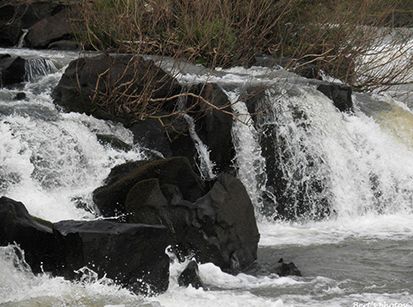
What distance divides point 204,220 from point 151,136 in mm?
2758

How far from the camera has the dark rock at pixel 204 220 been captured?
8.75 m

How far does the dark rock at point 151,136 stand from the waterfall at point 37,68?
2.47 meters

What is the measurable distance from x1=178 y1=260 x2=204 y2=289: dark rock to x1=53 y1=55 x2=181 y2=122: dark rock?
13.2 ft

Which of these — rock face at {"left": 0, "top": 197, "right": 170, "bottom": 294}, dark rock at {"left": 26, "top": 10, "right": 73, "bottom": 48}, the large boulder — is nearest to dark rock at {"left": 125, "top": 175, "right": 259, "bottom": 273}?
rock face at {"left": 0, "top": 197, "right": 170, "bottom": 294}

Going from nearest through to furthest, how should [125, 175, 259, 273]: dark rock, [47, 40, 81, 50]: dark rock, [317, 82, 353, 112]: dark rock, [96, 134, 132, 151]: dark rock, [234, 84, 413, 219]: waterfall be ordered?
1. [125, 175, 259, 273]: dark rock
2. [96, 134, 132, 151]: dark rock
3. [234, 84, 413, 219]: waterfall
4. [317, 82, 353, 112]: dark rock
5. [47, 40, 81, 50]: dark rock

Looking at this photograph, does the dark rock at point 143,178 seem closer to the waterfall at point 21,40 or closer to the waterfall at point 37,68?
the waterfall at point 37,68

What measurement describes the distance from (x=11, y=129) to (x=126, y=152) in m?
1.36

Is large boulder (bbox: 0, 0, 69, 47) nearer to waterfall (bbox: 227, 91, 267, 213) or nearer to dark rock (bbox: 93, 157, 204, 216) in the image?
waterfall (bbox: 227, 91, 267, 213)

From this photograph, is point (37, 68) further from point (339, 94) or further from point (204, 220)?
point (204, 220)

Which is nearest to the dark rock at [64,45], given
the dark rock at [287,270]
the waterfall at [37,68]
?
the waterfall at [37,68]

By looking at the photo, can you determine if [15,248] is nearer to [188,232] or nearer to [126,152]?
[188,232]

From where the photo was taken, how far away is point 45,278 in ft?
24.4

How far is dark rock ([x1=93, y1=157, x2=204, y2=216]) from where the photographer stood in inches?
361

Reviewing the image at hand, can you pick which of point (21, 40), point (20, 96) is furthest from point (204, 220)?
point (21, 40)
